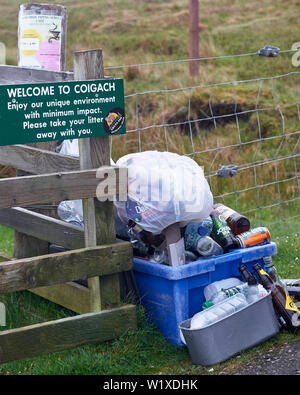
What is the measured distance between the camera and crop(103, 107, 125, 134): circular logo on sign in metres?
3.76

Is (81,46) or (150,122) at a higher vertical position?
(81,46)

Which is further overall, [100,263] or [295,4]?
[295,4]

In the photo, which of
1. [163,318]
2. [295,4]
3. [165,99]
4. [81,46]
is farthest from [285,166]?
[295,4]

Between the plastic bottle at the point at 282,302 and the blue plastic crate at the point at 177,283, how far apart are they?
0.14 m

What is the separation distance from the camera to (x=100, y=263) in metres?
3.78

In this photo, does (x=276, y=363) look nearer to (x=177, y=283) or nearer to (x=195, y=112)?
(x=177, y=283)

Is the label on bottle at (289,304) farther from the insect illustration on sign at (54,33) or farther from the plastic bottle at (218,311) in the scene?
the insect illustration on sign at (54,33)

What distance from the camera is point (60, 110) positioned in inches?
143

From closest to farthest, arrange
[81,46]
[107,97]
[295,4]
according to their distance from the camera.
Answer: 1. [107,97]
2. [81,46]
3. [295,4]

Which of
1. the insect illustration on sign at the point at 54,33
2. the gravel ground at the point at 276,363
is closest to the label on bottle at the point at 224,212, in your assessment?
the gravel ground at the point at 276,363

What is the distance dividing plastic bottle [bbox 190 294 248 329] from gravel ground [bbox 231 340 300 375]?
30cm

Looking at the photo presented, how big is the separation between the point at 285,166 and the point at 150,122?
2.26 m

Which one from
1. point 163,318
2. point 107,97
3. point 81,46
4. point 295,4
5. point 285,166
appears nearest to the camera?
point 107,97
